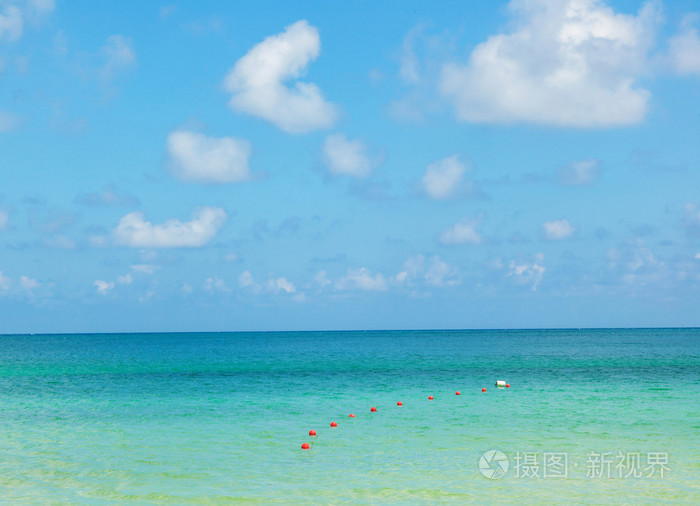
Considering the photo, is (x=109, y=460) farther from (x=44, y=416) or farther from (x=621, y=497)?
(x=621, y=497)

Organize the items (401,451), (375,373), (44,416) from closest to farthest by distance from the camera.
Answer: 1. (401,451)
2. (44,416)
3. (375,373)

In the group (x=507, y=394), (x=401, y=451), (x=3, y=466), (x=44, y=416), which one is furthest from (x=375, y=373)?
(x=3, y=466)

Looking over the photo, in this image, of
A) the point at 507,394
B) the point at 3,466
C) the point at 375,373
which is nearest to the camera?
the point at 3,466

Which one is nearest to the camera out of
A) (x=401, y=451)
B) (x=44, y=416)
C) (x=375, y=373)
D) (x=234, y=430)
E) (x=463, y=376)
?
(x=401, y=451)

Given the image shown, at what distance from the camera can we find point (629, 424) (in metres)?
28.8

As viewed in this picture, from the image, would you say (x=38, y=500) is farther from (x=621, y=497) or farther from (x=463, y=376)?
(x=463, y=376)

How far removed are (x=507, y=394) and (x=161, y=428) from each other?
20343mm

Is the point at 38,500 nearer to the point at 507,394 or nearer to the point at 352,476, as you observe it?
the point at 352,476

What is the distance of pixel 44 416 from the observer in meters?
32.8

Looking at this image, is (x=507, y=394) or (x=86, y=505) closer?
(x=86, y=505)

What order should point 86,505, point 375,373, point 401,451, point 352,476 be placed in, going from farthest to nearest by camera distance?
point 375,373, point 401,451, point 352,476, point 86,505

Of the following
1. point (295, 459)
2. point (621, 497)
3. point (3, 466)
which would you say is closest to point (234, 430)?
point (295, 459)

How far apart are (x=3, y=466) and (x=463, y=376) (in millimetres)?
38392

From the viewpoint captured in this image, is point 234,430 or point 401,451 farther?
point 234,430
